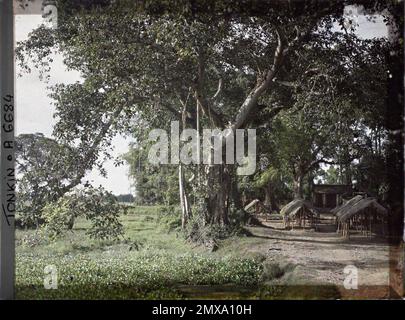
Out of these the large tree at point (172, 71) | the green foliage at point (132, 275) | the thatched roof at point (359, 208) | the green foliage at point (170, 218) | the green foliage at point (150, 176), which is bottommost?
the green foliage at point (132, 275)

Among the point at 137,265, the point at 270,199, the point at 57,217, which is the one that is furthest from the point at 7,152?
the point at 270,199

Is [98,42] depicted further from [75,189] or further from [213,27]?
[75,189]

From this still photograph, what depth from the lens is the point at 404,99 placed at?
396 cm

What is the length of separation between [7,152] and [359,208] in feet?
10.2

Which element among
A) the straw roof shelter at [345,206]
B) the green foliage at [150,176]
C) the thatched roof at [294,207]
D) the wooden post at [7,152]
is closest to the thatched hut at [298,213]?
the thatched roof at [294,207]

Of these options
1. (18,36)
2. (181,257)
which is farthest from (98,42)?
(181,257)

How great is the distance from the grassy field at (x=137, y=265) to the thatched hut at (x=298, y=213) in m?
0.44

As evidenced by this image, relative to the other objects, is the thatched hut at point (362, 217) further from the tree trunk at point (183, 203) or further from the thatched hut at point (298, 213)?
the tree trunk at point (183, 203)

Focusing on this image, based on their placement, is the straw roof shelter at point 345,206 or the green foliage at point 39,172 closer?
the straw roof shelter at point 345,206

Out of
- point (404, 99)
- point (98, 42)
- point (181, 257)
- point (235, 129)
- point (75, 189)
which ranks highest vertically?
point (98, 42)

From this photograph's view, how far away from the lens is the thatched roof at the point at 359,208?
3.97m

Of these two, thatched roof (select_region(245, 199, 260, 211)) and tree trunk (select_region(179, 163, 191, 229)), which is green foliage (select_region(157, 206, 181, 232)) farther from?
thatched roof (select_region(245, 199, 260, 211))
